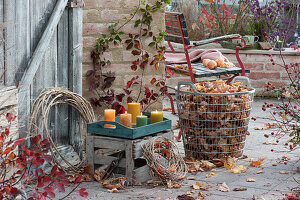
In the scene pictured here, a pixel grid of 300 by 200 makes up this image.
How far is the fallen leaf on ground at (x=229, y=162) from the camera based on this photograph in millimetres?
3717

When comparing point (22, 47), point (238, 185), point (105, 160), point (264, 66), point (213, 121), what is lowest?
point (238, 185)

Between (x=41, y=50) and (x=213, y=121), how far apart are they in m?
1.40

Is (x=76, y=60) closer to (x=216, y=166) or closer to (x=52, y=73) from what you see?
(x=52, y=73)

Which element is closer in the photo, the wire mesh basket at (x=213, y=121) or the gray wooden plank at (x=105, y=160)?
the gray wooden plank at (x=105, y=160)

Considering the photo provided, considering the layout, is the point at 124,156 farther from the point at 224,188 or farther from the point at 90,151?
the point at 224,188

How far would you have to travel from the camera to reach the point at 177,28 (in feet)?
15.7

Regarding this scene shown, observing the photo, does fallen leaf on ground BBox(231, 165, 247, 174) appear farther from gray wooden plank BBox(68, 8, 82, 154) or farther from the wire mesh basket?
gray wooden plank BBox(68, 8, 82, 154)

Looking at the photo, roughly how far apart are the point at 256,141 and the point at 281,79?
2822 millimetres

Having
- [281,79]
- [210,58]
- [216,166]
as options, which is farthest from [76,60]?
[281,79]

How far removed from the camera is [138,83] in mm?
4531

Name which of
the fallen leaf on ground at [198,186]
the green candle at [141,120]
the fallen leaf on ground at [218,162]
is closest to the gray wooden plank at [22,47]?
the green candle at [141,120]

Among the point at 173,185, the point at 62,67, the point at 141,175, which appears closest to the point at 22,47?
the point at 62,67

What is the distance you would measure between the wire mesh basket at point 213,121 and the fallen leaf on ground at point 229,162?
6cm

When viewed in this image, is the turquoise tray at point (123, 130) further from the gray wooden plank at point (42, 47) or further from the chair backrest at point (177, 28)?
the chair backrest at point (177, 28)
